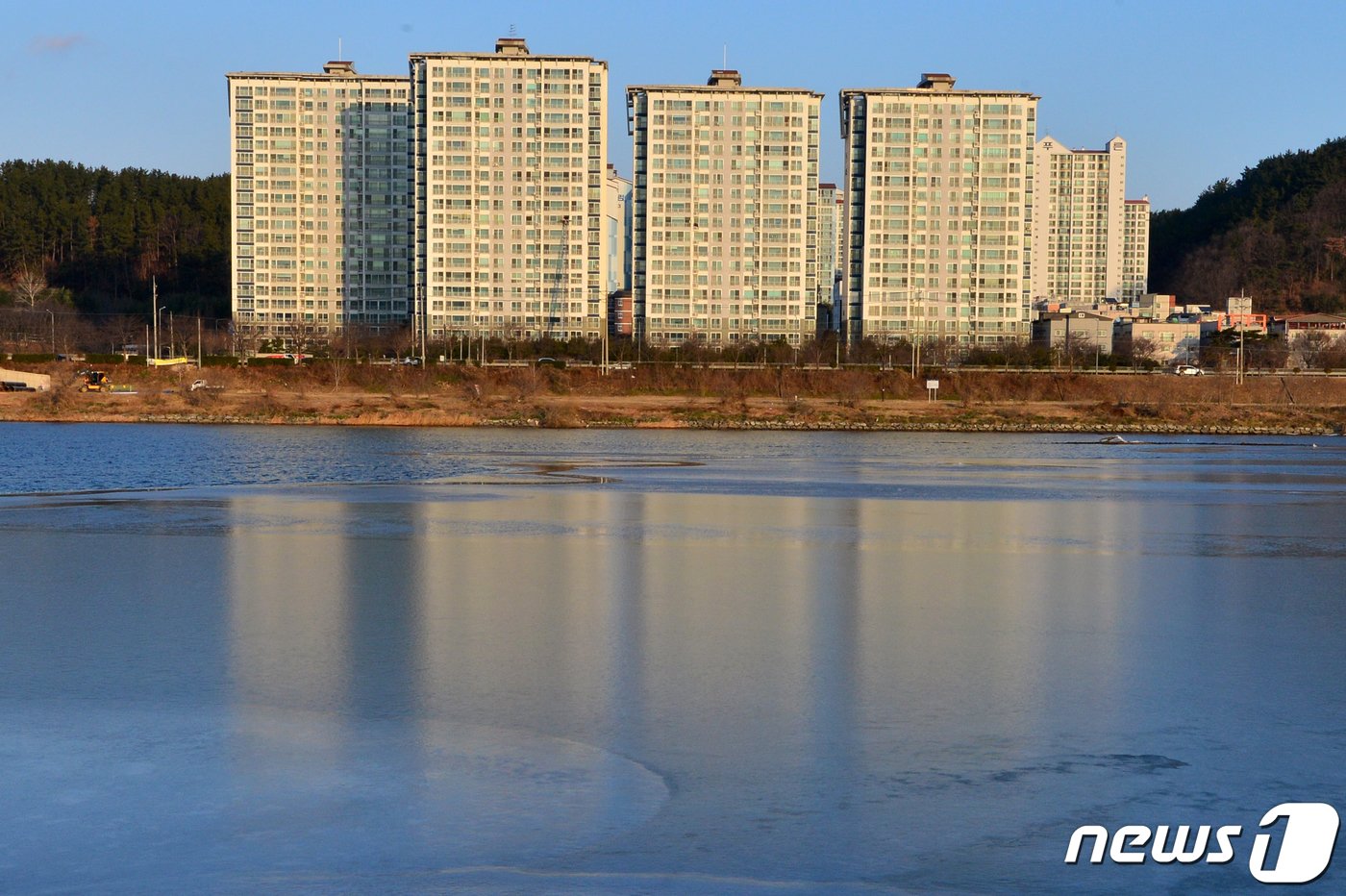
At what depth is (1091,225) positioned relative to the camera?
189875mm

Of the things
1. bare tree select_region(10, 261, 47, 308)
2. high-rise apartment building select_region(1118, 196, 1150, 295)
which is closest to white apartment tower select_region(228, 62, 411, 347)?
bare tree select_region(10, 261, 47, 308)

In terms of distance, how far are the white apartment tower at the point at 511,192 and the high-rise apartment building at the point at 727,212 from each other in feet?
16.0

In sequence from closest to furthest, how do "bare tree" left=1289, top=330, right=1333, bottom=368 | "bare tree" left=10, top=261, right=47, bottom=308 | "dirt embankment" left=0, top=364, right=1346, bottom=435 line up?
"dirt embankment" left=0, top=364, right=1346, bottom=435
"bare tree" left=1289, top=330, right=1333, bottom=368
"bare tree" left=10, top=261, right=47, bottom=308

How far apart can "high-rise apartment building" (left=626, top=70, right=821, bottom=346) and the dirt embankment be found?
103 ft

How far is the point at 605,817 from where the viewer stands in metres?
6.57

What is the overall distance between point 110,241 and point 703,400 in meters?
94.4

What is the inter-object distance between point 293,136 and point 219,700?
12277cm

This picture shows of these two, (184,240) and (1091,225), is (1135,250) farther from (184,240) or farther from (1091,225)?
(184,240)

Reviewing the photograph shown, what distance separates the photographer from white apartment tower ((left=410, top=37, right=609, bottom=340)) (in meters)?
115

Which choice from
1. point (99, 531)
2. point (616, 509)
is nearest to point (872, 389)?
point (616, 509)

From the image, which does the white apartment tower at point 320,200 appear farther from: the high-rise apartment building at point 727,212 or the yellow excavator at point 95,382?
the yellow excavator at point 95,382

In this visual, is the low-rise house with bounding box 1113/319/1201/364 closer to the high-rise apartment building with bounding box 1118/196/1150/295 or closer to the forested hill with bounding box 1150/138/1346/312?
the forested hill with bounding box 1150/138/1346/312

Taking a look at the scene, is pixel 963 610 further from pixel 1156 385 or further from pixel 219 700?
pixel 1156 385

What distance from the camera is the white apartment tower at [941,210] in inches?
4673
